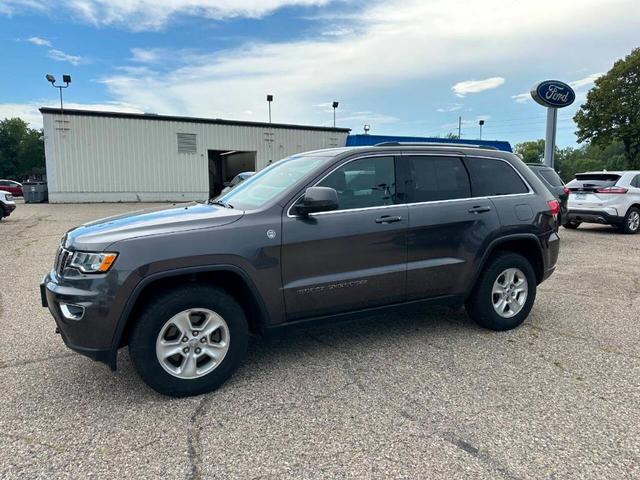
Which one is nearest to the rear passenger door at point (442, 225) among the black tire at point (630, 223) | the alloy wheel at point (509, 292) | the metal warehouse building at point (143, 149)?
the alloy wheel at point (509, 292)

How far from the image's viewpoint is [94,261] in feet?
9.57

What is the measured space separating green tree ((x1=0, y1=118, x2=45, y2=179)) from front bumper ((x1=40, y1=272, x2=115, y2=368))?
7573 cm

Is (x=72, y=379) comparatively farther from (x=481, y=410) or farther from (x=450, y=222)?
(x=450, y=222)

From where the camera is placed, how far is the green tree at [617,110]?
3794 cm

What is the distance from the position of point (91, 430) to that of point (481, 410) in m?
2.47

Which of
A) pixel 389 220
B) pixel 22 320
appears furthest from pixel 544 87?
pixel 22 320

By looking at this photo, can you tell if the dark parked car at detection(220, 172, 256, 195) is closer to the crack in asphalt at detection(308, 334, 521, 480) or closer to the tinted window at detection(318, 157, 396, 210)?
the tinted window at detection(318, 157, 396, 210)

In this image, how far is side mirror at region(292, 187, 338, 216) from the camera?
3.25 meters

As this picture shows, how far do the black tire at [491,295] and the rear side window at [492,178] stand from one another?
0.63 m

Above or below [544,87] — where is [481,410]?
below

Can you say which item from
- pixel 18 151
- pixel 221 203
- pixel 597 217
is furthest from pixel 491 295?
pixel 18 151

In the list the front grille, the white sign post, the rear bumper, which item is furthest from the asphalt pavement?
the white sign post

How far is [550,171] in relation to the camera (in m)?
9.75

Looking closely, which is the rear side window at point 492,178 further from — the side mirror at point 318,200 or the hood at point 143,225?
the hood at point 143,225
